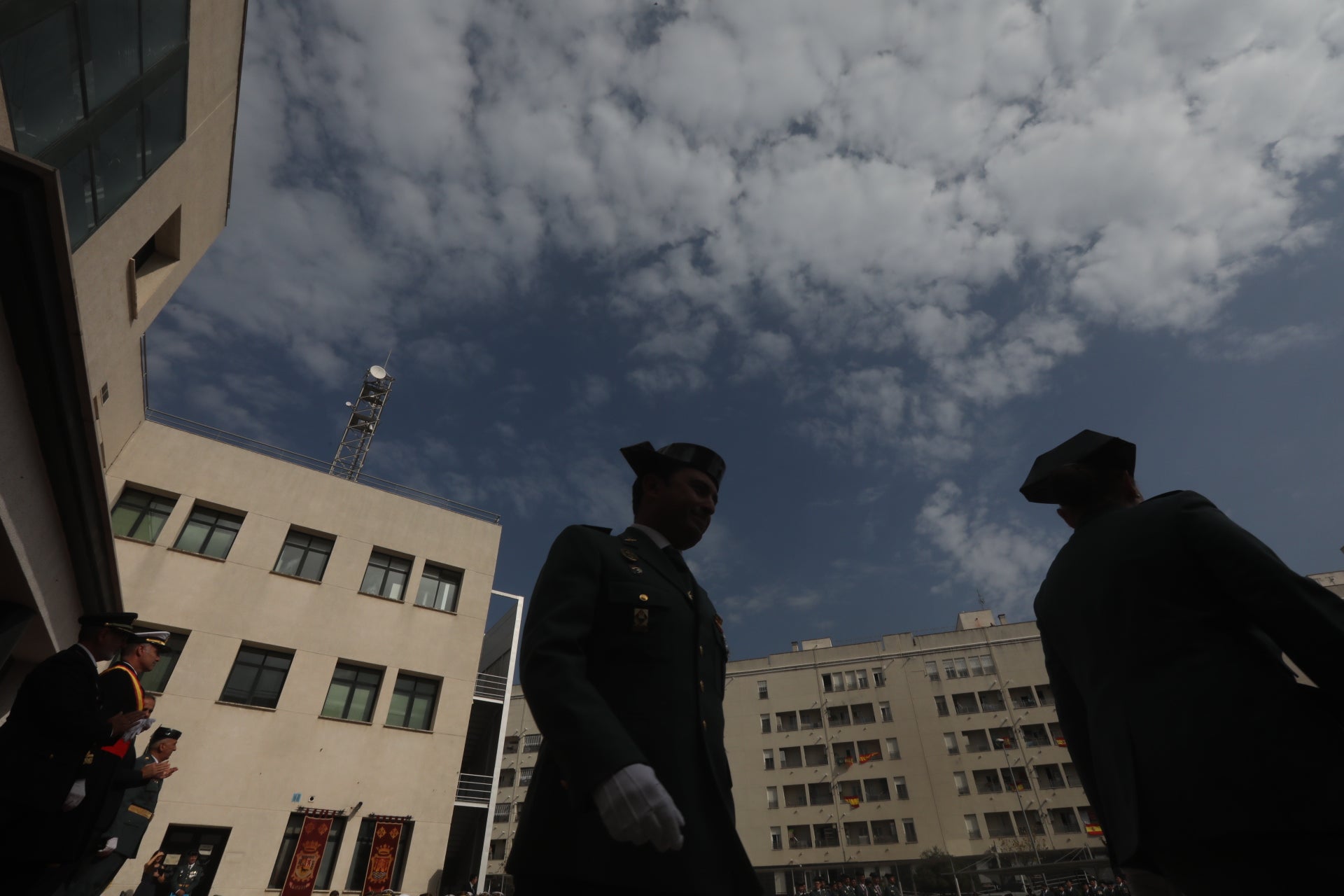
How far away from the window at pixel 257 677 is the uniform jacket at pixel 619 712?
17.7 m

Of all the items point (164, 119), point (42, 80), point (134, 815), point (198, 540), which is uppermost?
point (164, 119)

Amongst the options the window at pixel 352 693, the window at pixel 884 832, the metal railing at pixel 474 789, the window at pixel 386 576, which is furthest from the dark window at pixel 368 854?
the window at pixel 884 832

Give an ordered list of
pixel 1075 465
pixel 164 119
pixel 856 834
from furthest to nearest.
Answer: pixel 856 834
pixel 164 119
pixel 1075 465

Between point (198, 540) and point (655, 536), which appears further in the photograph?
point (198, 540)

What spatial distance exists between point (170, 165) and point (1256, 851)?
48.0 ft

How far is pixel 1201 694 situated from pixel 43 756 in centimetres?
563

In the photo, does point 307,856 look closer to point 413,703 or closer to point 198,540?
point 413,703

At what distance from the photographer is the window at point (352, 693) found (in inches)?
676

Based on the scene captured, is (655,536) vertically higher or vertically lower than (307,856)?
higher

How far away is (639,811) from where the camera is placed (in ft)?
5.44

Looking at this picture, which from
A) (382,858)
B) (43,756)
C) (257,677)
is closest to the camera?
(43,756)

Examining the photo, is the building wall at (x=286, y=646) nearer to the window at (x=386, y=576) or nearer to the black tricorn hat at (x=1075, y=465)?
the window at (x=386, y=576)

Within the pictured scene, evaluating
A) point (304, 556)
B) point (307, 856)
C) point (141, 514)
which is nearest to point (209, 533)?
point (141, 514)

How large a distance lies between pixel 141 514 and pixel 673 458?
19620mm
